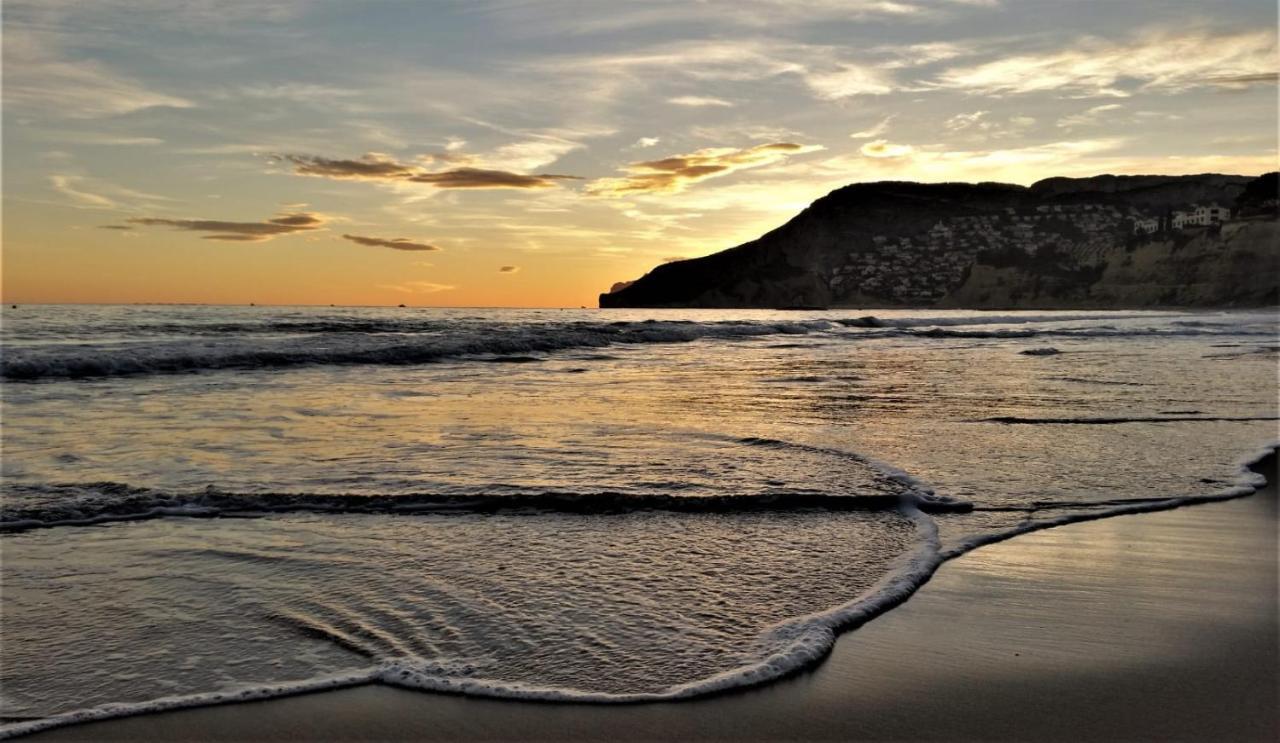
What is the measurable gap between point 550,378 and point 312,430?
6231 millimetres

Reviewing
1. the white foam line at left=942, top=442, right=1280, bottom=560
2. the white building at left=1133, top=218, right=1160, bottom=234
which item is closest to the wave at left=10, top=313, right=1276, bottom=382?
the white foam line at left=942, top=442, right=1280, bottom=560

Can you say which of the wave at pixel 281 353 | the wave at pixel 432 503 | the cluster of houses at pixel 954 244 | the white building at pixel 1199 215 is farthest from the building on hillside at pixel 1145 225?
the wave at pixel 432 503

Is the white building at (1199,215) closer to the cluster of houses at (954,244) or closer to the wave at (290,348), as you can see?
the cluster of houses at (954,244)

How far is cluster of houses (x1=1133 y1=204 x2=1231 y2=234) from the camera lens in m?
126

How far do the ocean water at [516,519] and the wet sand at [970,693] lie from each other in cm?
10

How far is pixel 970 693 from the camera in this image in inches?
102

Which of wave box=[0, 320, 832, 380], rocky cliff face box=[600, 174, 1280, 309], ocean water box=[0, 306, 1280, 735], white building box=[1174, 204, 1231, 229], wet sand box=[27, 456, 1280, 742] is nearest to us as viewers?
wet sand box=[27, 456, 1280, 742]

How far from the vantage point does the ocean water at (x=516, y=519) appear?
9.20ft

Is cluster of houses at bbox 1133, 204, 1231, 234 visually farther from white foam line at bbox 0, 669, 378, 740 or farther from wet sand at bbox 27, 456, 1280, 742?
white foam line at bbox 0, 669, 378, 740

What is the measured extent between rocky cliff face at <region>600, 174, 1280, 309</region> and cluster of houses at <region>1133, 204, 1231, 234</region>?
3.74 ft

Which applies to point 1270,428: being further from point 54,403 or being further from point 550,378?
point 54,403

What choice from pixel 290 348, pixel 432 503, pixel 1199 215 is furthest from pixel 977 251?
pixel 432 503

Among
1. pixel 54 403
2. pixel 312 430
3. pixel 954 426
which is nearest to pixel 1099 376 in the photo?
pixel 954 426

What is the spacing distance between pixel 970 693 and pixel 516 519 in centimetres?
260
